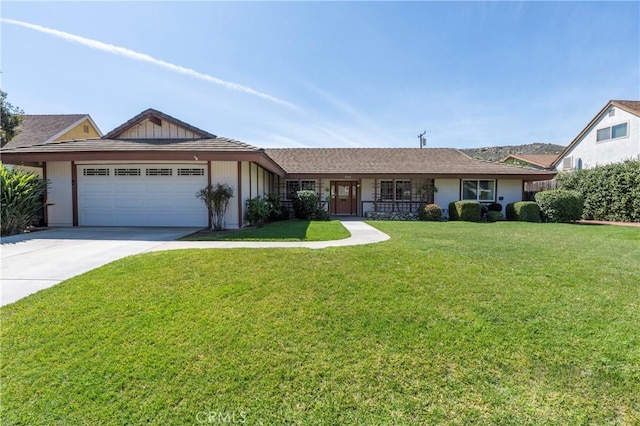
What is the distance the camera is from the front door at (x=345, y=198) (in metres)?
18.6

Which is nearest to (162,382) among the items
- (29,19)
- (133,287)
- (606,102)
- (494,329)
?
(133,287)

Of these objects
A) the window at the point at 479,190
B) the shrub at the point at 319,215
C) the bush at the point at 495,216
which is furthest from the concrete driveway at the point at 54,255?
the window at the point at 479,190

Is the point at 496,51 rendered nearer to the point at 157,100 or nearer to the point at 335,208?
the point at 335,208

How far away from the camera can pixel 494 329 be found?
3258 millimetres

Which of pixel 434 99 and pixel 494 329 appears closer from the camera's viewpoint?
pixel 494 329

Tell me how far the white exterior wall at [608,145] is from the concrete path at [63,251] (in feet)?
64.1

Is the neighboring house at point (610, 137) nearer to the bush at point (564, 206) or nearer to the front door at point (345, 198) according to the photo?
the bush at point (564, 206)

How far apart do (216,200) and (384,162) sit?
1202 cm

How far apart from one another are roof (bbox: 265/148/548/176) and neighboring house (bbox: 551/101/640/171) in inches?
235

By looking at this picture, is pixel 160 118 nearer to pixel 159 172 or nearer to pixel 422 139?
pixel 159 172

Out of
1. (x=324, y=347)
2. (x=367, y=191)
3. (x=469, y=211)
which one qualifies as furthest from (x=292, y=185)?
(x=324, y=347)

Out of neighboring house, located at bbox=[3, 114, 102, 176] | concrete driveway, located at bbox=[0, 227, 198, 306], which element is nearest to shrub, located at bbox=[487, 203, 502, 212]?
concrete driveway, located at bbox=[0, 227, 198, 306]

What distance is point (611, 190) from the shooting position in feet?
51.2

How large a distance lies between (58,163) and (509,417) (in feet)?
48.8
